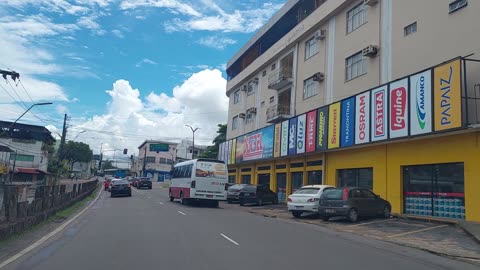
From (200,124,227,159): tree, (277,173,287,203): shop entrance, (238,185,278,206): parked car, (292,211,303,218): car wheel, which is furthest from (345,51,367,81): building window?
(200,124,227,159): tree

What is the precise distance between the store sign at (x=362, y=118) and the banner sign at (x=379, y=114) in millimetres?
483

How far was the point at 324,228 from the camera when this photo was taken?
56.3ft

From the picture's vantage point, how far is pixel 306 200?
20797 millimetres

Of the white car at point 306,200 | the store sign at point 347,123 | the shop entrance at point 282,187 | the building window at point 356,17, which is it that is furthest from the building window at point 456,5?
the shop entrance at point 282,187

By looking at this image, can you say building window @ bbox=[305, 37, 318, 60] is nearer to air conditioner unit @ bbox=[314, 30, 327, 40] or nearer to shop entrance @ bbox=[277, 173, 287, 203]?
air conditioner unit @ bbox=[314, 30, 327, 40]

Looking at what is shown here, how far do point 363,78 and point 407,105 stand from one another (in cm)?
699

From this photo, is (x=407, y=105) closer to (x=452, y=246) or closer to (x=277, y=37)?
(x=452, y=246)

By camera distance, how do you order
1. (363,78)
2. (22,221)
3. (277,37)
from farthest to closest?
(277,37), (363,78), (22,221)

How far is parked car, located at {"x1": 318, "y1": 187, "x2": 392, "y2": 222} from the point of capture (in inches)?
737

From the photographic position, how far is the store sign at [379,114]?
67.3ft

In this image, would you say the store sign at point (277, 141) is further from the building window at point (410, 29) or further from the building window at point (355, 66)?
the building window at point (410, 29)

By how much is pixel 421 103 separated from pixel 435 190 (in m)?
3.79

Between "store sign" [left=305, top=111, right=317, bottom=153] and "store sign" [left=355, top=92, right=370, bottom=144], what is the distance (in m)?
4.81

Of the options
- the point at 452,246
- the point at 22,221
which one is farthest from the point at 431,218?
the point at 22,221
